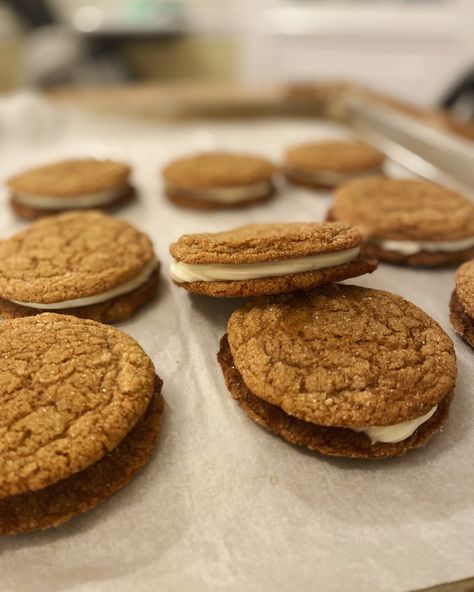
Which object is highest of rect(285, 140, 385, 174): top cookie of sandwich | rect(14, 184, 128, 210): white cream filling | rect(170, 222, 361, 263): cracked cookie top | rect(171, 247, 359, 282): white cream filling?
rect(170, 222, 361, 263): cracked cookie top

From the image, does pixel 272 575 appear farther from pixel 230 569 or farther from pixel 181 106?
pixel 181 106

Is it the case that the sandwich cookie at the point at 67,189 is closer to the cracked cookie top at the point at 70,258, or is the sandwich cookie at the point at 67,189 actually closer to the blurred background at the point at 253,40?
the cracked cookie top at the point at 70,258

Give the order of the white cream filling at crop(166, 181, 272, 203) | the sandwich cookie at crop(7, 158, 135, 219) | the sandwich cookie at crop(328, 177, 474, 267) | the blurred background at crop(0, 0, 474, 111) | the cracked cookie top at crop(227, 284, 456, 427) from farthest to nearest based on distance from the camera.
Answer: the blurred background at crop(0, 0, 474, 111)
the white cream filling at crop(166, 181, 272, 203)
the sandwich cookie at crop(7, 158, 135, 219)
the sandwich cookie at crop(328, 177, 474, 267)
the cracked cookie top at crop(227, 284, 456, 427)

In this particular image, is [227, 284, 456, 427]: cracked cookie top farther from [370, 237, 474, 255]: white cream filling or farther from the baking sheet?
[370, 237, 474, 255]: white cream filling

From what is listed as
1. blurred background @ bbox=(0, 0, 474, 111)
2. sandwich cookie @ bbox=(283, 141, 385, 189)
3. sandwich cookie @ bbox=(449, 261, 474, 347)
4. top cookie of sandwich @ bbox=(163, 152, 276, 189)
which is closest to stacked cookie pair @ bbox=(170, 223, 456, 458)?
sandwich cookie @ bbox=(449, 261, 474, 347)

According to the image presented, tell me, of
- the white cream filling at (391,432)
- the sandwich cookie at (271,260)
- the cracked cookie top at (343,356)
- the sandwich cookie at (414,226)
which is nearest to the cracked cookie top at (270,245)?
the sandwich cookie at (271,260)

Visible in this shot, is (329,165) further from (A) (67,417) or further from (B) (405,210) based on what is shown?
(A) (67,417)
